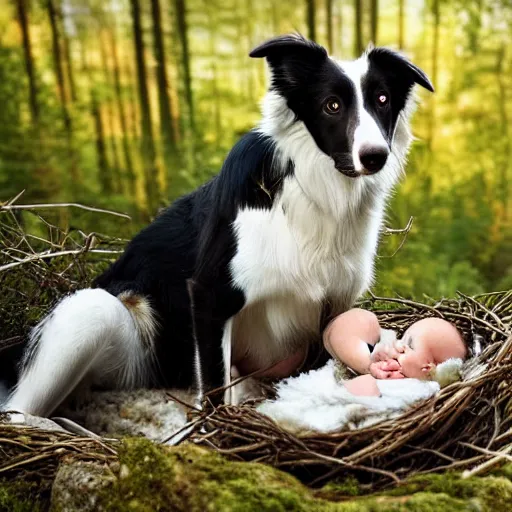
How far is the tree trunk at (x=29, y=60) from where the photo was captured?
589 centimetres

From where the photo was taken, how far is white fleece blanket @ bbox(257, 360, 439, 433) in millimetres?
2141

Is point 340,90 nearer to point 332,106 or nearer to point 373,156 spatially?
point 332,106

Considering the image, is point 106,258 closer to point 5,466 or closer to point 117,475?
point 5,466

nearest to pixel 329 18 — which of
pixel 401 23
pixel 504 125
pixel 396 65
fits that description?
pixel 401 23

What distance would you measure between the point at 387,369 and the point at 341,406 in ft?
1.20

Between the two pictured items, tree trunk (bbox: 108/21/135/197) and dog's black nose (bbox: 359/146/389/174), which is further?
tree trunk (bbox: 108/21/135/197)

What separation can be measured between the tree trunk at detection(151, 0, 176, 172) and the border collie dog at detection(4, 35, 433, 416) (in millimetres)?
3175

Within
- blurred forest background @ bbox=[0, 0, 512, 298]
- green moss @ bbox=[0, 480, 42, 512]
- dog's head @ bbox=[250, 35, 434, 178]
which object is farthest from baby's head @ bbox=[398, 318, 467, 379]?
blurred forest background @ bbox=[0, 0, 512, 298]

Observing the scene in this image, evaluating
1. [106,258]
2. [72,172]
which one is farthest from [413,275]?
[72,172]

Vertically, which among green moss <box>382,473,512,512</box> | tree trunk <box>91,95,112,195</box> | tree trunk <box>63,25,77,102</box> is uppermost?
tree trunk <box>63,25,77,102</box>

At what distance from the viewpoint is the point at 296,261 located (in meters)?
2.62

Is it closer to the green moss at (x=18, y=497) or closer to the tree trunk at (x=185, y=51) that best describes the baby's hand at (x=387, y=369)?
the green moss at (x=18, y=497)

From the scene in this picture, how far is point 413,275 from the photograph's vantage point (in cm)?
515

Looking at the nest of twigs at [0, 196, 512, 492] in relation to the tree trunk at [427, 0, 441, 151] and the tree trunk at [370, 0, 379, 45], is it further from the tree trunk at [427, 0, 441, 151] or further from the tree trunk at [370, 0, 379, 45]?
the tree trunk at [370, 0, 379, 45]
